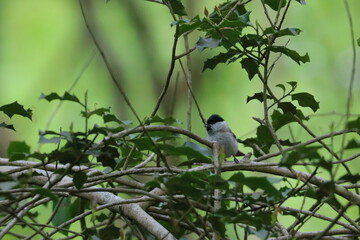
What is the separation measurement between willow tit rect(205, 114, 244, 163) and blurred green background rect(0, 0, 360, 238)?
2535 millimetres

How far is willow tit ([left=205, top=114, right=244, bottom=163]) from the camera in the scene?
3354 mm

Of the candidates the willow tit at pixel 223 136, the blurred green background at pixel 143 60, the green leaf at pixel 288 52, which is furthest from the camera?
the blurred green background at pixel 143 60

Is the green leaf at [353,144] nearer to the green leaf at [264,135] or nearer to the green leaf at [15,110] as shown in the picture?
the green leaf at [264,135]

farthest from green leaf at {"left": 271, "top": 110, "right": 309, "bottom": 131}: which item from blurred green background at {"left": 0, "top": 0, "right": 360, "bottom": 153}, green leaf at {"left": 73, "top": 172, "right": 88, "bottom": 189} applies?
blurred green background at {"left": 0, "top": 0, "right": 360, "bottom": 153}

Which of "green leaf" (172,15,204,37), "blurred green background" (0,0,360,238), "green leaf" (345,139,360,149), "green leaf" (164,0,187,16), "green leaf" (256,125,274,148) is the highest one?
"blurred green background" (0,0,360,238)

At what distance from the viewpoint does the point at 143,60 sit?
275 inches

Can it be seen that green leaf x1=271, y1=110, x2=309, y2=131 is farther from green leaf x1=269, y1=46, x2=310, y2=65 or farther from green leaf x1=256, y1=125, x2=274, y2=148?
green leaf x1=269, y1=46, x2=310, y2=65

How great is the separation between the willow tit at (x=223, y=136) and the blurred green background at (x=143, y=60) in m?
2.53

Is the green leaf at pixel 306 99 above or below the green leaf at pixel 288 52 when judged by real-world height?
below

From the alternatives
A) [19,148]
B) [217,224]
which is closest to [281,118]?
[217,224]

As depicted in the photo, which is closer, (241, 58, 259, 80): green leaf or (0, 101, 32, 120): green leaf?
(0, 101, 32, 120): green leaf

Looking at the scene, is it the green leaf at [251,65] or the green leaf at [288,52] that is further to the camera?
the green leaf at [251,65]

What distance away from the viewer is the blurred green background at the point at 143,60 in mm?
6445

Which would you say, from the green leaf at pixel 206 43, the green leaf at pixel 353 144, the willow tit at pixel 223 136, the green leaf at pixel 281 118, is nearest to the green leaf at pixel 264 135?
the green leaf at pixel 281 118
